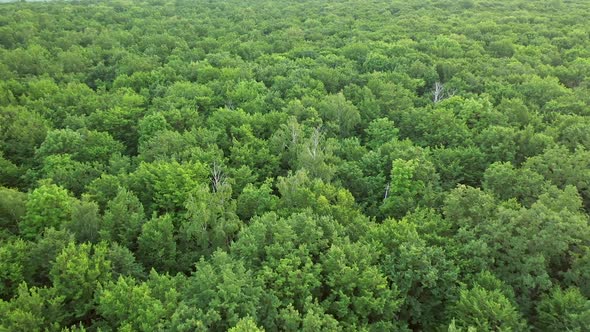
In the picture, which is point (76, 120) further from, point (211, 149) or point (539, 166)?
point (539, 166)

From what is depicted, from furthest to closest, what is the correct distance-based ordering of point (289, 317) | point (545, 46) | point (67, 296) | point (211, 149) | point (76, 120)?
point (545, 46), point (76, 120), point (211, 149), point (67, 296), point (289, 317)

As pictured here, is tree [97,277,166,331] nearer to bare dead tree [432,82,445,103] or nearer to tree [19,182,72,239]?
tree [19,182,72,239]

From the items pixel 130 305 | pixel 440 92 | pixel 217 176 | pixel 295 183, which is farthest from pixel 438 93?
pixel 130 305

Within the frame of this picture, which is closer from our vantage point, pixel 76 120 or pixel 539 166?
pixel 539 166

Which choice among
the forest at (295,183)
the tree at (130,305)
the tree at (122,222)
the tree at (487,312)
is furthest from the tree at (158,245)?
the tree at (487,312)

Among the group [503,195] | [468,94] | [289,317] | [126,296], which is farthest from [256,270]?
[468,94]

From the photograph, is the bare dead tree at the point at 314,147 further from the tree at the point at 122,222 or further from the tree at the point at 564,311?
the tree at the point at 564,311

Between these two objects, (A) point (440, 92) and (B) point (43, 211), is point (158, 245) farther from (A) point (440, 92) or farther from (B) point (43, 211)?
(A) point (440, 92)

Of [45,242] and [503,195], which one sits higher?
[45,242]
